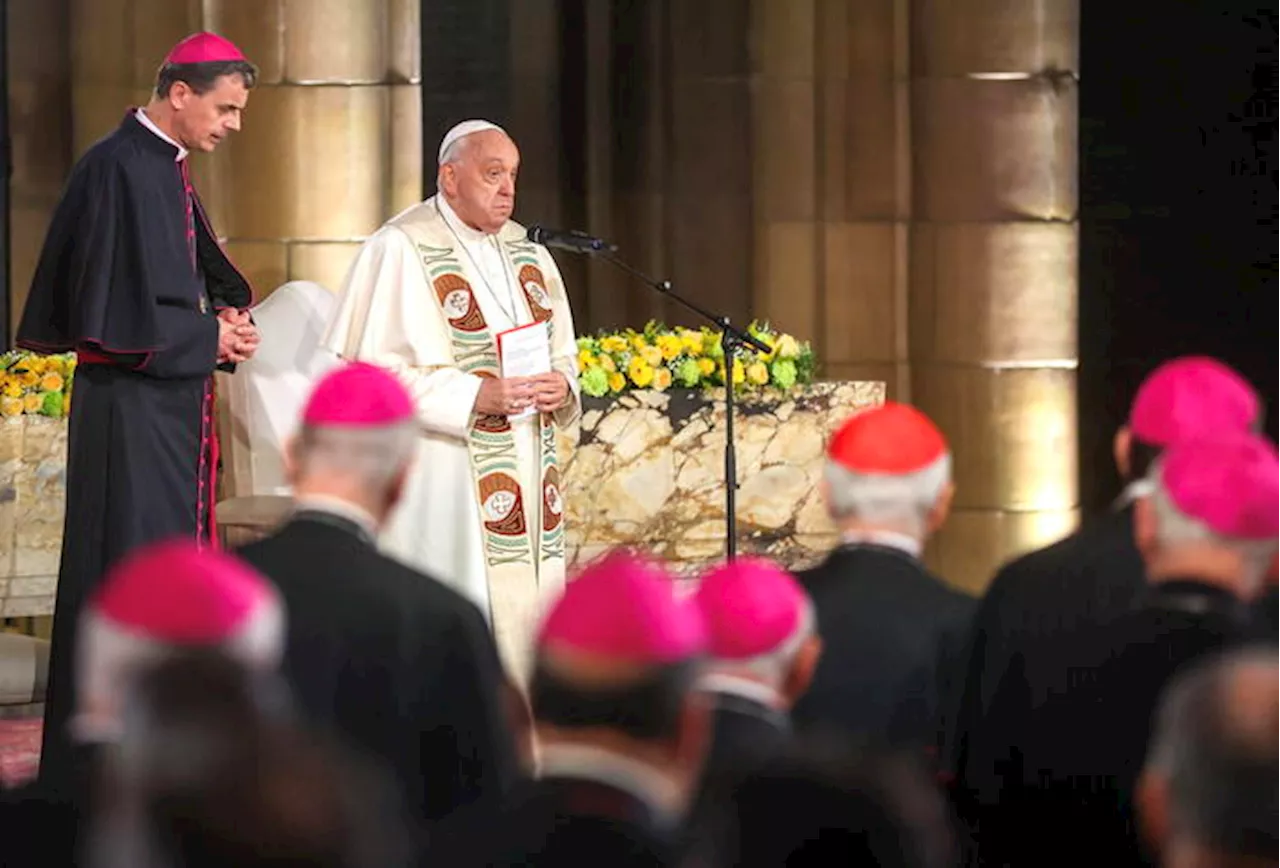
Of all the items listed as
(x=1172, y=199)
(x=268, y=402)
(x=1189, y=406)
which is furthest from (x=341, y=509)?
(x=1172, y=199)

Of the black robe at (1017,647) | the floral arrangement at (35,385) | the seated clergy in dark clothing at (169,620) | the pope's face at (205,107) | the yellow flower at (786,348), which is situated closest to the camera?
the seated clergy in dark clothing at (169,620)

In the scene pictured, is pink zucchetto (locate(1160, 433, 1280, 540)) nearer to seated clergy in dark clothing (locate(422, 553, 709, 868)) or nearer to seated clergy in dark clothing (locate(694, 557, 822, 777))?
seated clergy in dark clothing (locate(694, 557, 822, 777))

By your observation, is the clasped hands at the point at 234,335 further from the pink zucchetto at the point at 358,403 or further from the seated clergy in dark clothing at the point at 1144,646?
the seated clergy in dark clothing at the point at 1144,646

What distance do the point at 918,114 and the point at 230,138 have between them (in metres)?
3.53

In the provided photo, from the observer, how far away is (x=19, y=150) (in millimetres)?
12648

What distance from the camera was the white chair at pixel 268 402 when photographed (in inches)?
391

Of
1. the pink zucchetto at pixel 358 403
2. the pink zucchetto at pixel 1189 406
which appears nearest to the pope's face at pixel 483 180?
the pink zucchetto at pixel 1189 406

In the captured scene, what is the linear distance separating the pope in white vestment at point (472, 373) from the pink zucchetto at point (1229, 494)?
3965mm

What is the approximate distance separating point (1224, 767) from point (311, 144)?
8580 mm

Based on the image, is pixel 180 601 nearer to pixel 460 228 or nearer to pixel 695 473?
pixel 460 228

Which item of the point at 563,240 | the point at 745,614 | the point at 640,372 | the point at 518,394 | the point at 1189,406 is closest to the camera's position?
the point at 745,614

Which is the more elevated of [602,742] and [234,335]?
[234,335]

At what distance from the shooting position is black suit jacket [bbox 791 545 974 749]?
191 inches

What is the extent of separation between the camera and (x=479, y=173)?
28.1 feet
